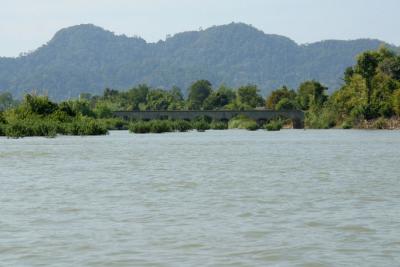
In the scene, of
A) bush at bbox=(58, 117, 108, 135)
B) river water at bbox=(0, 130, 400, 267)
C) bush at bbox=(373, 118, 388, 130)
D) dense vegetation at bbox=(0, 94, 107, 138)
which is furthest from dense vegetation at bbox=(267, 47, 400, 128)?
river water at bbox=(0, 130, 400, 267)

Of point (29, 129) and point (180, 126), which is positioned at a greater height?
point (29, 129)

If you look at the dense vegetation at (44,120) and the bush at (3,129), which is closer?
the bush at (3,129)

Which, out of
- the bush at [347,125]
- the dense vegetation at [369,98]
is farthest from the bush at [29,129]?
the bush at [347,125]

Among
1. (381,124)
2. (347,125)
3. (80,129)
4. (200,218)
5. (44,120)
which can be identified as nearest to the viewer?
(200,218)

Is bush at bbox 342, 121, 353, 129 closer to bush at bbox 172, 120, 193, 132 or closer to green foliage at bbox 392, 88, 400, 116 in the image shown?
green foliage at bbox 392, 88, 400, 116

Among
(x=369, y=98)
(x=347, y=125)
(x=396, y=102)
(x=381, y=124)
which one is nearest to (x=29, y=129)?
(x=396, y=102)

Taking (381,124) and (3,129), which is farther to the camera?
(381,124)

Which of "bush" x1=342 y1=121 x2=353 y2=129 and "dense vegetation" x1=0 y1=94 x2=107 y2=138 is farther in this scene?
"bush" x1=342 y1=121 x2=353 y2=129

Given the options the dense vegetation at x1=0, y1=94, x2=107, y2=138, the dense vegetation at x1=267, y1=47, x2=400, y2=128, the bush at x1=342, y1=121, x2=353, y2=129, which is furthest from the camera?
the bush at x1=342, y1=121, x2=353, y2=129

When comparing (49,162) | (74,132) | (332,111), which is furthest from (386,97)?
(49,162)

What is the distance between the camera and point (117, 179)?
34469 mm

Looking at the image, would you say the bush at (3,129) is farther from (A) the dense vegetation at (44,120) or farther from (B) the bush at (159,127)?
(B) the bush at (159,127)

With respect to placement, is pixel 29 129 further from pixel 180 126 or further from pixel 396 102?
pixel 396 102

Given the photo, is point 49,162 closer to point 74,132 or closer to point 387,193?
point 387,193
